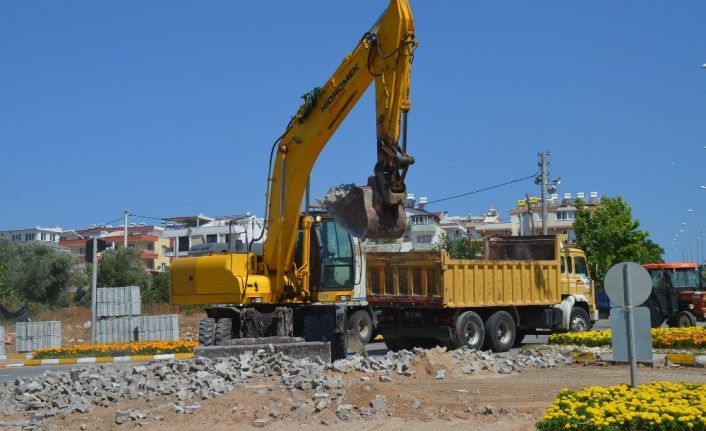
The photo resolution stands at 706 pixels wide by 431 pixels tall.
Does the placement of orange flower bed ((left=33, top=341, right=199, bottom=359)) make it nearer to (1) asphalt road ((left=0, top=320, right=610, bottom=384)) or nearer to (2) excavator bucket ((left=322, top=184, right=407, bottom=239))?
(1) asphalt road ((left=0, top=320, right=610, bottom=384))

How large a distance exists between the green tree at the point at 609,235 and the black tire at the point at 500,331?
103ft

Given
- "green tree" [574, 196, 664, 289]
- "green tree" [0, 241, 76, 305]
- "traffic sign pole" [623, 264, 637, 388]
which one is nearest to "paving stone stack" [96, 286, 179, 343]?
"traffic sign pole" [623, 264, 637, 388]

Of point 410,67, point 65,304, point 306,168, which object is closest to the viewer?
point 410,67

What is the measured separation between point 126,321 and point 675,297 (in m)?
18.7

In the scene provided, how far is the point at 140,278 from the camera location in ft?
182

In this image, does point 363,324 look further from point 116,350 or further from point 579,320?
point 116,350

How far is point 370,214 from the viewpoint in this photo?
577 inches

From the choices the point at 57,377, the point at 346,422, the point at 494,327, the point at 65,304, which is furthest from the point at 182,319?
the point at 346,422

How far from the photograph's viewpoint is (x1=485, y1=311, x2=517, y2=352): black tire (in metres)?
22.2

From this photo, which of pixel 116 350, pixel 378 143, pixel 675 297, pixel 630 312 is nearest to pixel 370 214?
pixel 378 143

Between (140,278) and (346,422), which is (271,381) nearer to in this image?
(346,422)

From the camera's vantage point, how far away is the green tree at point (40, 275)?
172 ft

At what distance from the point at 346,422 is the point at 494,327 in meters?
11.9

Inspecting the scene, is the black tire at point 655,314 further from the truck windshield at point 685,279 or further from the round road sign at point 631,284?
the round road sign at point 631,284
